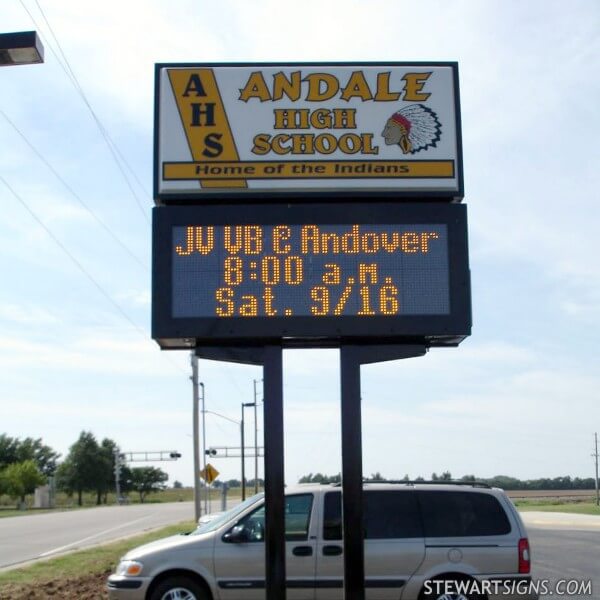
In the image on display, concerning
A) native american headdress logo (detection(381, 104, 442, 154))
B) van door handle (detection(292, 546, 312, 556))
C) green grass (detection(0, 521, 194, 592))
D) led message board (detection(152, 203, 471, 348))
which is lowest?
green grass (detection(0, 521, 194, 592))

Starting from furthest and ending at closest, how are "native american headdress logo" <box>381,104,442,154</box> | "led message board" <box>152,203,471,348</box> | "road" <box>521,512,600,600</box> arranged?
"road" <box>521,512,600,600</box> → "native american headdress logo" <box>381,104,442,154</box> → "led message board" <box>152,203,471,348</box>

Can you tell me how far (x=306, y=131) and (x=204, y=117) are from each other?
0.94m

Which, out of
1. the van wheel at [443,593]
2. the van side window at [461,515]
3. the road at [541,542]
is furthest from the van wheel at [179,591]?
the road at [541,542]

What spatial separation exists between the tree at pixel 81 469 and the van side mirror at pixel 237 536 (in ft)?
379

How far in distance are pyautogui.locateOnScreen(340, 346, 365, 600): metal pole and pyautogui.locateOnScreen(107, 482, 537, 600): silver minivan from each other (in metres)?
2.24

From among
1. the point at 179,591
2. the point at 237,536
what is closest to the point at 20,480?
the point at 179,591

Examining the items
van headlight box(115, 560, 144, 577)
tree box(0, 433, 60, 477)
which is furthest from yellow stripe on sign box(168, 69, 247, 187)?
tree box(0, 433, 60, 477)

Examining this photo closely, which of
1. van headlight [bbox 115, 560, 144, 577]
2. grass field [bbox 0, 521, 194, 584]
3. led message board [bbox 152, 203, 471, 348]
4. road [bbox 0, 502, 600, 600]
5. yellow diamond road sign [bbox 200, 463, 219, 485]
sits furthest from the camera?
yellow diamond road sign [bbox 200, 463, 219, 485]

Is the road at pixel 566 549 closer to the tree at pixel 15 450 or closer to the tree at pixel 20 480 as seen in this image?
the tree at pixel 20 480

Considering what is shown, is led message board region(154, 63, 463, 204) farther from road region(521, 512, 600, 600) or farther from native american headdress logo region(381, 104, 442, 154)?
road region(521, 512, 600, 600)

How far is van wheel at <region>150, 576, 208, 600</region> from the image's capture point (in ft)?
34.8

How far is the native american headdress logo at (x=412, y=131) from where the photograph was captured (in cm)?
864

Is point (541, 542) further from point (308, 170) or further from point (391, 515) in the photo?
point (308, 170)

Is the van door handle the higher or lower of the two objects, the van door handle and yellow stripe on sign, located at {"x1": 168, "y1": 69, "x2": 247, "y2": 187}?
the lower
